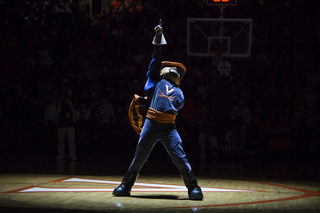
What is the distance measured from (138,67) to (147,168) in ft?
18.7

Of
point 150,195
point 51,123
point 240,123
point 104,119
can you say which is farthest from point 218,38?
point 150,195

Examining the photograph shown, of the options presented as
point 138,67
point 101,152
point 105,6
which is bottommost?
point 101,152

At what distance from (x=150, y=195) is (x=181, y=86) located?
7929 mm

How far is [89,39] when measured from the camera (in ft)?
57.0

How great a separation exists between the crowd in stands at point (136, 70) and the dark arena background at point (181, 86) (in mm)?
39

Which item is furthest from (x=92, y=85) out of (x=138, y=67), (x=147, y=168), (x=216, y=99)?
(x=147, y=168)

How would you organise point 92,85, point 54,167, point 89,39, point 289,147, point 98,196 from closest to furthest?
point 98,196 → point 54,167 → point 289,147 → point 92,85 → point 89,39

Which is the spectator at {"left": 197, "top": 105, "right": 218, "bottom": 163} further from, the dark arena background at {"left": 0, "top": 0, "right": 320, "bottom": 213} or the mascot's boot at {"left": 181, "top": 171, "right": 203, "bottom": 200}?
the mascot's boot at {"left": 181, "top": 171, "right": 203, "bottom": 200}

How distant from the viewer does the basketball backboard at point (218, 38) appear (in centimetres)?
1410

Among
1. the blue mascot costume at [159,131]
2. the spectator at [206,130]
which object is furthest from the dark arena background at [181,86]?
the blue mascot costume at [159,131]

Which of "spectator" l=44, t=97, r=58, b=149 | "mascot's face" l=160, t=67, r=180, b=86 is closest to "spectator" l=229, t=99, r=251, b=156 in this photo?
"spectator" l=44, t=97, r=58, b=149

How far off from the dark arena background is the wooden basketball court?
1.8 inches

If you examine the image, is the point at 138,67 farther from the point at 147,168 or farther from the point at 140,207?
the point at 140,207

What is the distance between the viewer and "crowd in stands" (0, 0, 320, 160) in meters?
14.0
